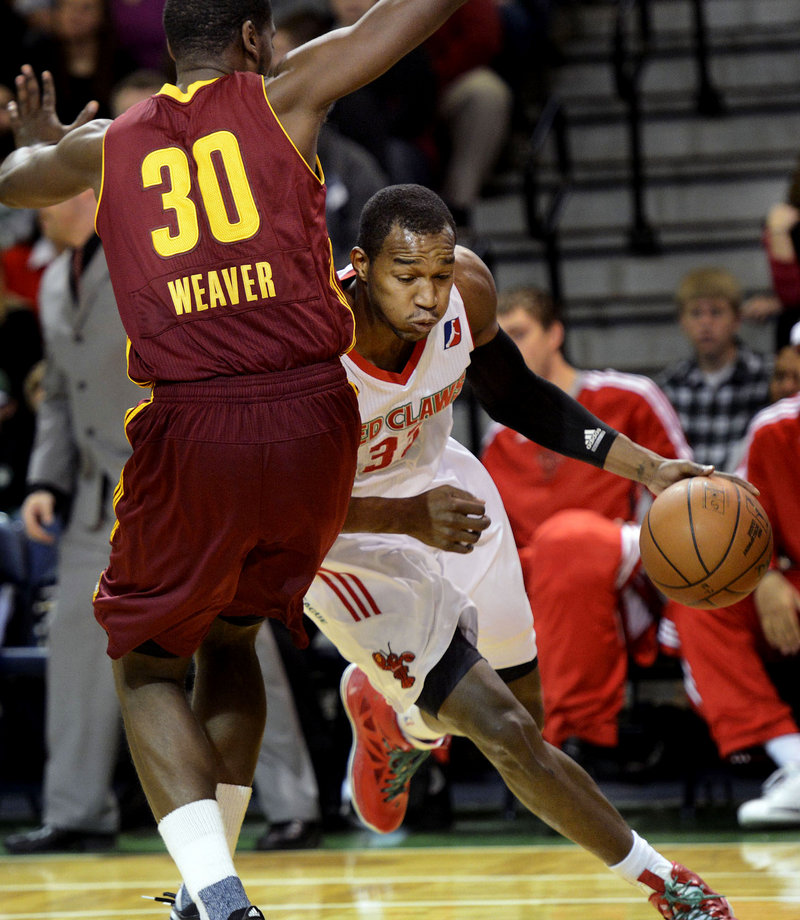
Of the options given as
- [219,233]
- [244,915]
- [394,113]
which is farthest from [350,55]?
[394,113]

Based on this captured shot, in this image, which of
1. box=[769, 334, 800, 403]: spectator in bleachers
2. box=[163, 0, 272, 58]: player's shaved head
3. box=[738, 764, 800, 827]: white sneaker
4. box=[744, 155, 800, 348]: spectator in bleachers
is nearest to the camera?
box=[163, 0, 272, 58]: player's shaved head

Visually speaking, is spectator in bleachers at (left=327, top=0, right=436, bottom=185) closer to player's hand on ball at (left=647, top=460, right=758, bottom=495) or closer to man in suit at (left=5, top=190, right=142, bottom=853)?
man in suit at (left=5, top=190, right=142, bottom=853)

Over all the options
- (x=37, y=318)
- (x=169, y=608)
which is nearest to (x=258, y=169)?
(x=169, y=608)

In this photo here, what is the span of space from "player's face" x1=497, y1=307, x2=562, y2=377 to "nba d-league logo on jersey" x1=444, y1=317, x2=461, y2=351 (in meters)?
2.26

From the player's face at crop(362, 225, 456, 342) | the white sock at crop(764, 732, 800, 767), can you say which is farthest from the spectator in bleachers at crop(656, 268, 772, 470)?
the player's face at crop(362, 225, 456, 342)

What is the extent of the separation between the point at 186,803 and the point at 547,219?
4.86 m

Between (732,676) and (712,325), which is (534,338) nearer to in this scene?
(712,325)

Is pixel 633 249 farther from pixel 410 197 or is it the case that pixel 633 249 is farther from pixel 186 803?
pixel 186 803

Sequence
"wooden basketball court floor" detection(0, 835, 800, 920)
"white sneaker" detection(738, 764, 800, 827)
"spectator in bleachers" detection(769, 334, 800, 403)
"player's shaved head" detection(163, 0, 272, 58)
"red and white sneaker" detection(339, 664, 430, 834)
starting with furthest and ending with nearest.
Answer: "spectator in bleachers" detection(769, 334, 800, 403), "white sneaker" detection(738, 764, 800, 827), "red and white sneaker" detection(339, 664, 430, 834), "wooden basketball court floor" detection(0, 835, 800, 920), "player's shaved head" detection(163, 0, 272, 58)

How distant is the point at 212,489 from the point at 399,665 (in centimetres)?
89

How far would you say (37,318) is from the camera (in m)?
6.80

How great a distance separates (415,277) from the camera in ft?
9.98

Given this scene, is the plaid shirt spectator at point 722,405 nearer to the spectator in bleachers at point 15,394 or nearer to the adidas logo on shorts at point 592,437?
the adidas logo on shorts at point 592,437

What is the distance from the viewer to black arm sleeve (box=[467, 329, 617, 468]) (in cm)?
350
